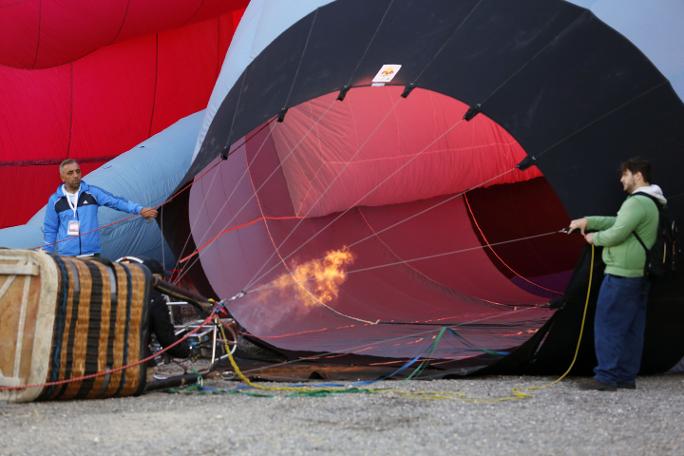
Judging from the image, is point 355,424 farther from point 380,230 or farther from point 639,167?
point 380,230

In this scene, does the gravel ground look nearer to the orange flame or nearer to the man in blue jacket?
the man in blue jacket

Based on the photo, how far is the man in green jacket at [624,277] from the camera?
462 centimetres

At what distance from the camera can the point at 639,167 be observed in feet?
15.3

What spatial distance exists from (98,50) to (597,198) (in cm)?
549

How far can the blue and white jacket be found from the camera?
5758mm

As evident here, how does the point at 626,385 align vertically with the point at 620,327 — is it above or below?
below

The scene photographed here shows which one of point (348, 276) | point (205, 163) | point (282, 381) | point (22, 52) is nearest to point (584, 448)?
point (282, 381)

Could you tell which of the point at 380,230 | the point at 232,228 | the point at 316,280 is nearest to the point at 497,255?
the point at 380,230

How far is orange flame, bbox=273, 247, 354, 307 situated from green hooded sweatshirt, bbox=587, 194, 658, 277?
2481 millimetres

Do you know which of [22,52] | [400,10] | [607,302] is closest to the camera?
[607,302]

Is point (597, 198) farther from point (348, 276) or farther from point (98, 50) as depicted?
point (98, 50)

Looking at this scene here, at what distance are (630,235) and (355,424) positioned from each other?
154 cm

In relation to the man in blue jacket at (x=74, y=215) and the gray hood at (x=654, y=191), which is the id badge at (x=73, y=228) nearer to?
the man in blue jacket at (x=74, y=215)

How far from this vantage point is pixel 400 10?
535 centimetres
